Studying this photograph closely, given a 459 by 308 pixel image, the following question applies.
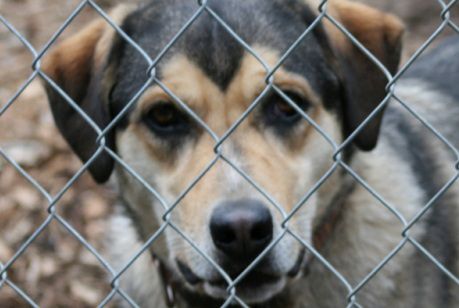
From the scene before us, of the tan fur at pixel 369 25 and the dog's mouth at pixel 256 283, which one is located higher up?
the tan fur at pixel 369 25

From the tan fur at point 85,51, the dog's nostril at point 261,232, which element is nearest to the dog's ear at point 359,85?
the dog's nostril at point 261,232

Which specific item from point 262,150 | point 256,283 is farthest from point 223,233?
point 262,150

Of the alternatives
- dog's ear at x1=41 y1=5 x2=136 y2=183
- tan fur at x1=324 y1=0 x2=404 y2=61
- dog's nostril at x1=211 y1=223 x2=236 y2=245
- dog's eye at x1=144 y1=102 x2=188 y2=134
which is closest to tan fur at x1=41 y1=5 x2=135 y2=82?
dog's ear at x1=41 y1=5 x2=136 y2=183

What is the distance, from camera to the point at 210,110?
3297 mm

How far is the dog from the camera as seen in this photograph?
3158mm

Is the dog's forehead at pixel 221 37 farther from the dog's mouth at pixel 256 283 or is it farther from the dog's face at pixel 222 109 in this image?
the dog's mouth at pixel 256 283

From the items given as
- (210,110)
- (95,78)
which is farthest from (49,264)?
(210,110)

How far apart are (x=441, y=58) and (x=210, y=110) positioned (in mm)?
1616

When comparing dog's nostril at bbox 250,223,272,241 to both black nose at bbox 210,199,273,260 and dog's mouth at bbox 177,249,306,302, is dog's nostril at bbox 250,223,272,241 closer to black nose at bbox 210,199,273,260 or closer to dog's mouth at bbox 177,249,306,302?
black nose at bbox 210,199,273,260

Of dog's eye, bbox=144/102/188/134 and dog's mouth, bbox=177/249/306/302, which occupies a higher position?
dog's eye, bbox=144/102/188/134

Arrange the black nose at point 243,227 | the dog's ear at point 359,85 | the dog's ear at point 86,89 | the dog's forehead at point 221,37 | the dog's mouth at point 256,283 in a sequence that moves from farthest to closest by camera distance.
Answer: the dog's ear at point 86,89 < the dog's ear at point 359,85 < the dog's forehead at point 221,37 < the dog's mouth at point 256,283 < the black nose at point 243,227

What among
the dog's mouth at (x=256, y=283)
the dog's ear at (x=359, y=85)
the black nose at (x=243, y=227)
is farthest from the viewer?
the dog's ear at (x=359, y=85)

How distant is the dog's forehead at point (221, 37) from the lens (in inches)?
131

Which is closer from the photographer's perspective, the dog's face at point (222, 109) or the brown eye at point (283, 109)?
the dog's face at point (222, 109)
